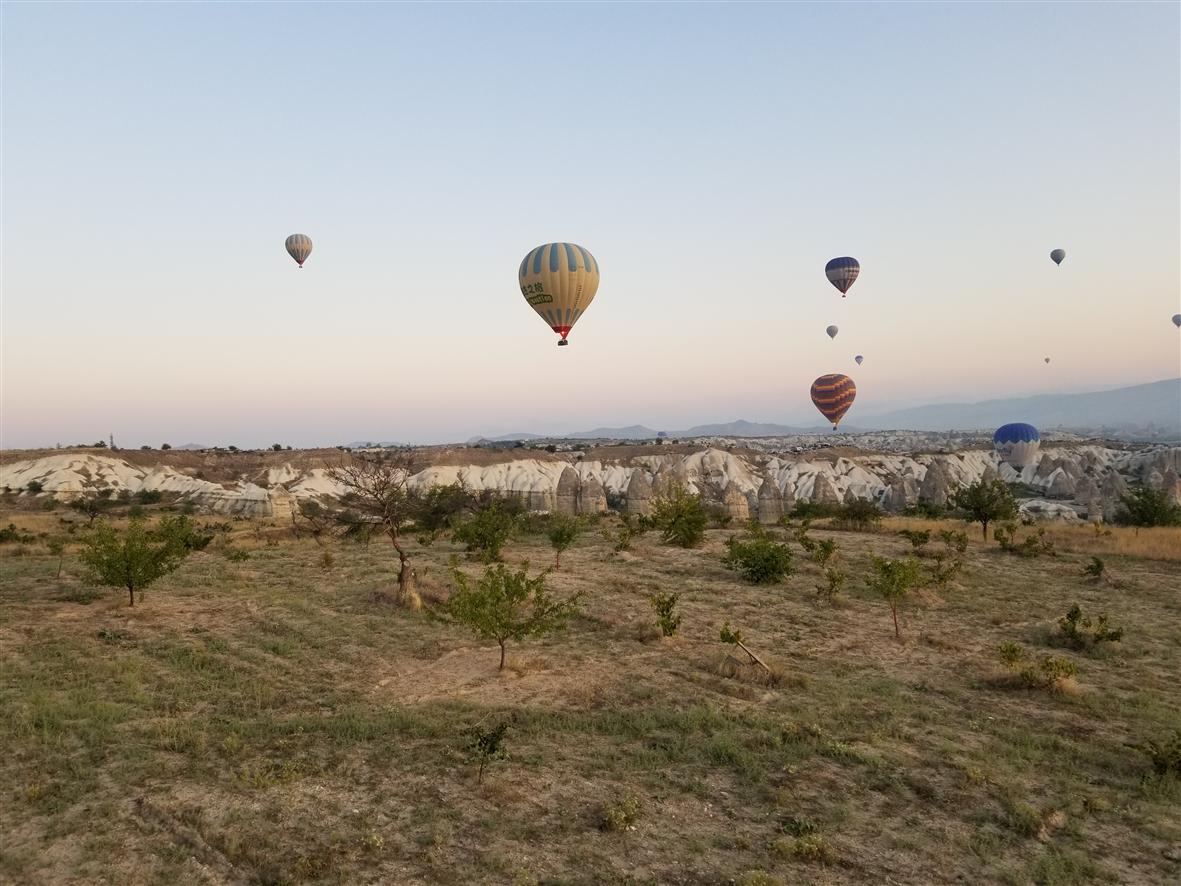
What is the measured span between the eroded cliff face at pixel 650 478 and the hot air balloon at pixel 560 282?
41.2 ft

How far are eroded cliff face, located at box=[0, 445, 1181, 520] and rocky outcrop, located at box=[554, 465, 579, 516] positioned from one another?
0.27ft

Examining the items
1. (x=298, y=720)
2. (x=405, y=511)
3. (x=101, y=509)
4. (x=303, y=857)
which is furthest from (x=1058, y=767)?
(x=101, y=509)

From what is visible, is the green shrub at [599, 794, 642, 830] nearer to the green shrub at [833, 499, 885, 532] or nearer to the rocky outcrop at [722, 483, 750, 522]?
the green shrub at [833, 499, 885, 532]

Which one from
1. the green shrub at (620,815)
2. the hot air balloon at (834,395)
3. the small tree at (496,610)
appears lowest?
the green shrub at (620,815)

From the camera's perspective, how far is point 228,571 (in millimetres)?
23984

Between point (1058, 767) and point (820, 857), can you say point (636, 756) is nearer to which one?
point (820, 857)

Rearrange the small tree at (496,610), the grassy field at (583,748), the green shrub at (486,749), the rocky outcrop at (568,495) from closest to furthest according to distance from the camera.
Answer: the grassy field at (583,748)
the green shrub at (486,749)
the small tree at (496,610)
the rocky outcrop at (568,495)

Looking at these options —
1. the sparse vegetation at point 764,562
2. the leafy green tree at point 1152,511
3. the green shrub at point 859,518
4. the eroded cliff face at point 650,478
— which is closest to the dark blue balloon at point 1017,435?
the eroded cliff face at point 650,478

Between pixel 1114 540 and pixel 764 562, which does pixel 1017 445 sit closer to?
pixel 1114 540

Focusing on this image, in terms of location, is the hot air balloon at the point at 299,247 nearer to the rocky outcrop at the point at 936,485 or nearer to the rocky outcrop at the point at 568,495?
the rocky outcrop at the point at 568,495

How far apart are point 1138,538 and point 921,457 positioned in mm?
88148

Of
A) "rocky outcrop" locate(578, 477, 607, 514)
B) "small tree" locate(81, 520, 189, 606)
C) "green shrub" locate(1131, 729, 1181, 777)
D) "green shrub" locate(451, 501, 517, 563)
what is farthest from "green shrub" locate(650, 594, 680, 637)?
"rocky outcrop" locate(578, 477, 607, 514)

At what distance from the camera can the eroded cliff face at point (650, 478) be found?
52.2 m

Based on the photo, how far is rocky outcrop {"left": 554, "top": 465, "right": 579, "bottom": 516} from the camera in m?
50.9
